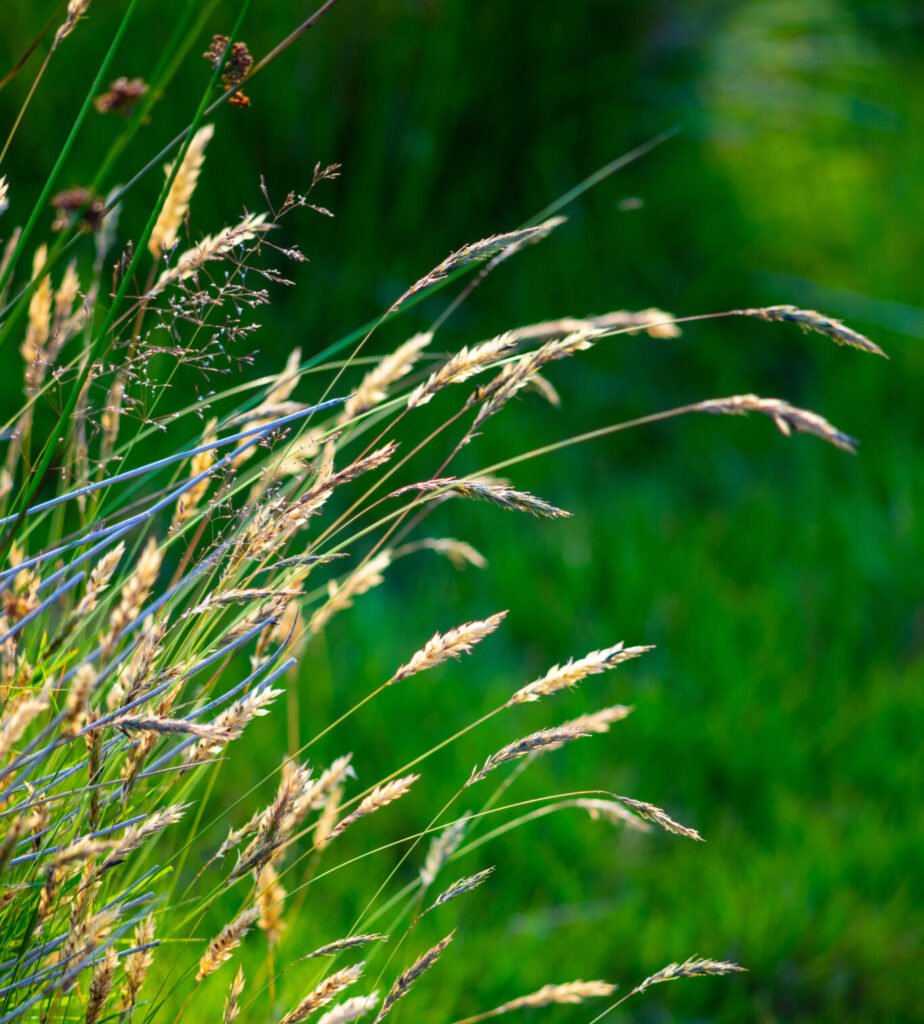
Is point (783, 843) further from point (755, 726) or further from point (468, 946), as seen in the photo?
point (468, 946)

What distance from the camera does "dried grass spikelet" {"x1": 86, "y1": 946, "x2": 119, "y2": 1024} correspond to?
1.07 m

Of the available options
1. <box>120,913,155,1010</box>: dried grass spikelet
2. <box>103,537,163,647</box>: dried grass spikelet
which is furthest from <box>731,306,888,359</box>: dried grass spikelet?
<box>120,913,155,1010</box>: dried grass spikelet

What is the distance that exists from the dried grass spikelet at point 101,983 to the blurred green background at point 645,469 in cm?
79

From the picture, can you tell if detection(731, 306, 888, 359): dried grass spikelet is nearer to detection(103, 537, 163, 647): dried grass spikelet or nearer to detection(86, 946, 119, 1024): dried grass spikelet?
detection(103, 537, 163, 647): dried grass spikelet

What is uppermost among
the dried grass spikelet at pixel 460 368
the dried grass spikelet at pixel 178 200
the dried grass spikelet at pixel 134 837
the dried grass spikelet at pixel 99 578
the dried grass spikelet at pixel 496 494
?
the dried grass spikelet at pixel 178 200

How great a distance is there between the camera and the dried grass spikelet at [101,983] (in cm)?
107

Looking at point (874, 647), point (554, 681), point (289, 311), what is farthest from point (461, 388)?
point (554, 681)

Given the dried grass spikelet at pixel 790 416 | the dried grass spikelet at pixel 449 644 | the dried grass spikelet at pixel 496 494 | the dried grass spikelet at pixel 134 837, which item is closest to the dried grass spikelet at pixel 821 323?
the dried grass spikelet at pixel 790 416

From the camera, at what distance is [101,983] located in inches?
42.3

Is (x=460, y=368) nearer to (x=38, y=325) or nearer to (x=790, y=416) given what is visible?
(x=790, y=416)

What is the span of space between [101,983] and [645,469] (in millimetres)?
2777

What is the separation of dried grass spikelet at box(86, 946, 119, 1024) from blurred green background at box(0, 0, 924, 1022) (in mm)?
791

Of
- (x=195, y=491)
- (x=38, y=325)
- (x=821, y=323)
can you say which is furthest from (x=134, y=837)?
(x=821, y=323)

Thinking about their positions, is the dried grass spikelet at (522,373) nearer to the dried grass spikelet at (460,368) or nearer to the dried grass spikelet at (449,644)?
the dried grass spikelet at (460,368)
